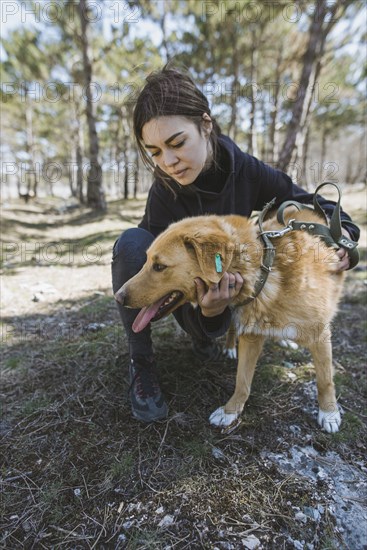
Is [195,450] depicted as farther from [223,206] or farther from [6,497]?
[223,206]

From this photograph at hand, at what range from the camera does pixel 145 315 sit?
198 cm

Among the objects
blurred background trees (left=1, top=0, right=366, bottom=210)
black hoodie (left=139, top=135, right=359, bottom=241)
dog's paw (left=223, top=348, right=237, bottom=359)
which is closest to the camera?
black hoodie (left=139, top=135, right=359, bottom=241)

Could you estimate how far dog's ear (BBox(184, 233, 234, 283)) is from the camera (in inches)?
68.2

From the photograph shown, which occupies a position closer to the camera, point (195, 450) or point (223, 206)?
point (195, 450)

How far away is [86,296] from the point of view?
4637 millimetres

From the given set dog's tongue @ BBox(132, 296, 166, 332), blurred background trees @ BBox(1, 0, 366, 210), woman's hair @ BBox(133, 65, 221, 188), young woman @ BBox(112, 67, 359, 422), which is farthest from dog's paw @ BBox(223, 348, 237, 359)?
blurred background trees @ BBox(1, 0, 366, 210)

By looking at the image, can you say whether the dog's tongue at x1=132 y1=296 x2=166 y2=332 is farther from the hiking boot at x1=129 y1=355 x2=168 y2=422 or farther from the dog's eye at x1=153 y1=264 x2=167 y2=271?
the hiking boot at x1=129 y1=355 x2=168 y2=422

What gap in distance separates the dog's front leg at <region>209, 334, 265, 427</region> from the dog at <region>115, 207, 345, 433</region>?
1 cm

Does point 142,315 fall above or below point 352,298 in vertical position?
above

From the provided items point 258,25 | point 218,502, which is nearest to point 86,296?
point 218,502

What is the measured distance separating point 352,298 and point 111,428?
3598mm

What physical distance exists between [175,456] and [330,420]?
104 centimetres

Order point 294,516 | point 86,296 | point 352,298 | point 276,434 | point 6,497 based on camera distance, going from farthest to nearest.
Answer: point 86,296
point 352,298
point 276,434
point 6,497
point 294,516

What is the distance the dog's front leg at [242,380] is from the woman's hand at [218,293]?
341 millimetres
